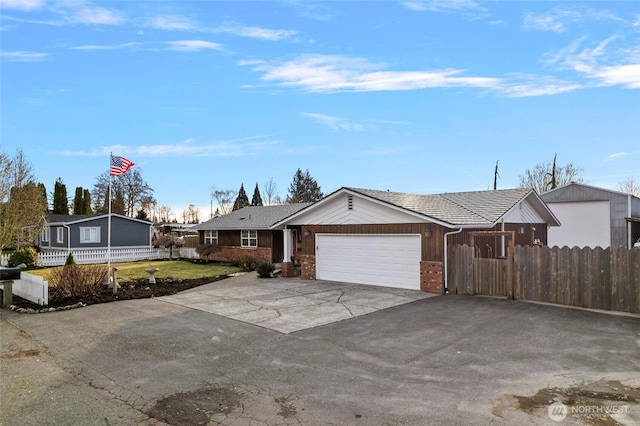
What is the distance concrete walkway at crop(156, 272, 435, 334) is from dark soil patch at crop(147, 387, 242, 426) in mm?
3313

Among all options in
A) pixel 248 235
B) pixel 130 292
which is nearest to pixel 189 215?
pixel 248 235

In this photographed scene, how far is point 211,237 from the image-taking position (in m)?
29.8

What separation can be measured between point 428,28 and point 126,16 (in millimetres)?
8818

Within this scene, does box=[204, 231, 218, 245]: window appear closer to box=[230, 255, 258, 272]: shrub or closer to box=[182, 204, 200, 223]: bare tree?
box=[230, 255, 258, 272]: shrub

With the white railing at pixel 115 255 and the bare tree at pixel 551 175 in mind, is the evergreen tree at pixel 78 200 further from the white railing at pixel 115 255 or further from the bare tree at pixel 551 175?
the bare tree at pixel 551 175

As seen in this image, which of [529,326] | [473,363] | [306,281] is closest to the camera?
[473,363]

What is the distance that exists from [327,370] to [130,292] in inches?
407

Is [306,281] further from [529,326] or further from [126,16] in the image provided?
[126,16]

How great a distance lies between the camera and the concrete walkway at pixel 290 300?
9773mm

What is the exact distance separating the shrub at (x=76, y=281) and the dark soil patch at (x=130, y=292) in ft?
0.56

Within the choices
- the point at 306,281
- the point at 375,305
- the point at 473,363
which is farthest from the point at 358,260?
the point at 473,363

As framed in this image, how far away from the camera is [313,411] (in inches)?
183

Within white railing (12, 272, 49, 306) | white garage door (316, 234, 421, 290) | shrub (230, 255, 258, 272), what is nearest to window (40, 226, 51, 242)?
shrub (230, 255, 258, 272)

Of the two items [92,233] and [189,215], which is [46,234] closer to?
[92,233]
